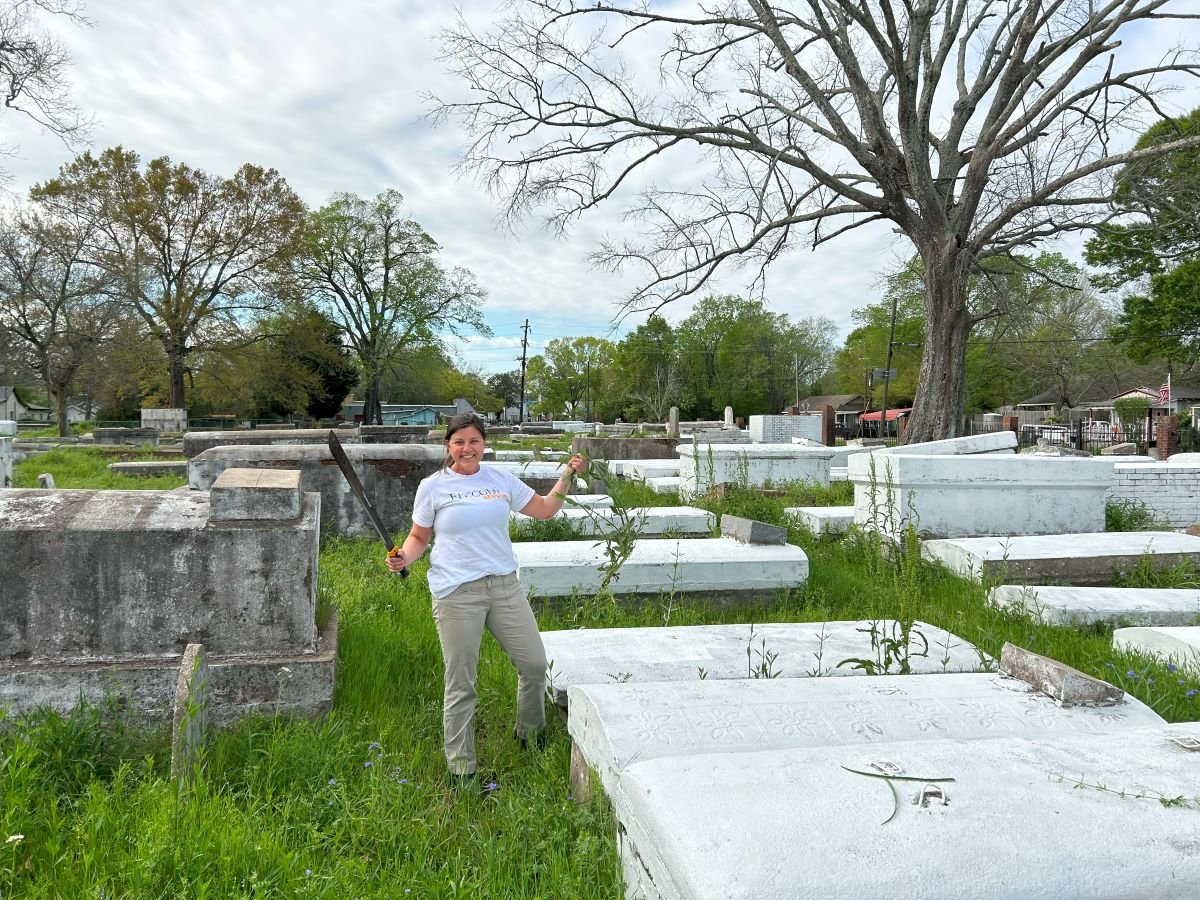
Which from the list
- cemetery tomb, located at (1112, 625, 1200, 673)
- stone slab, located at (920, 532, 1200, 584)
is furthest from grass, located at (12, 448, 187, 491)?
cemetery tomb, located at (1112, 625, 1200, 673)

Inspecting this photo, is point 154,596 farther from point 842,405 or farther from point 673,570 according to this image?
point 842,405

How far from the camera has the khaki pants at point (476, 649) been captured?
283 cm

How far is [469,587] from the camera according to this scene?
2.95 metres

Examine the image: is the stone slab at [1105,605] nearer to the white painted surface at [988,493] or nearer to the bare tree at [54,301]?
the white painted surface at [988,493]

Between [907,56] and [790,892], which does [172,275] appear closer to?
[907,56]

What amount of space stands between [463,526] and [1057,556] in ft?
15.1

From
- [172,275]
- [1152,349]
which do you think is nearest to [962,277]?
[1152,349]

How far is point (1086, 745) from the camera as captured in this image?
1991 millimetres

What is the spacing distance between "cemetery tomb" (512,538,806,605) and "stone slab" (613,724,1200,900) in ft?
9.52

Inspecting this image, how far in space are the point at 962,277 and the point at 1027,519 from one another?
688 centimetres

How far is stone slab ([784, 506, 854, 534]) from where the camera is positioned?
7199mm

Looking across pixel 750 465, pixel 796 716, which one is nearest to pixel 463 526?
pixel 796 716

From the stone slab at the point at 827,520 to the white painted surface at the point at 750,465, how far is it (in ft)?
5.81

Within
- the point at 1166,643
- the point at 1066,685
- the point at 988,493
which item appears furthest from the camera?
the point at 988,493
